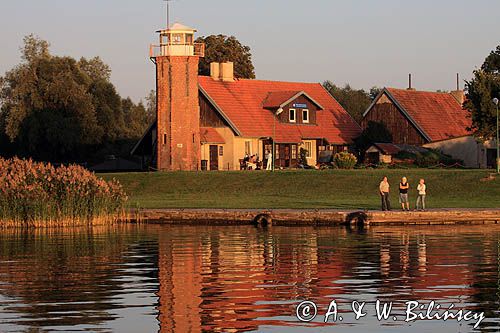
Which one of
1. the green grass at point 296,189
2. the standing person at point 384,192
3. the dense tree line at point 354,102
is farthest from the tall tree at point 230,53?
the standing person at point 384,192

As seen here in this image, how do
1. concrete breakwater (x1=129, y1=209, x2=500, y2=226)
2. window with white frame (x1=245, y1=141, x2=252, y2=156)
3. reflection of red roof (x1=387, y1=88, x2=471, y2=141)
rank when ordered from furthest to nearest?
reflection of red roof (x1=387, y1=88, x2=471, y2=141)
window with white frame (x1=245, y1=141, x2=252, y2=156)
concrete breakwater (x1=129, y1=209, x2=500, y2=226)

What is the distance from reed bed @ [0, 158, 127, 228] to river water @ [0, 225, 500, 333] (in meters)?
1.83

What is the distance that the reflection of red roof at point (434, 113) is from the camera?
8578cm

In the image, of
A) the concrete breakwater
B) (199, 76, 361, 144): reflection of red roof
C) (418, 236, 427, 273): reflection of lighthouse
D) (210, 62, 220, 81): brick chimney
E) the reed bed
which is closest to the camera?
(418, 236, 427, 273): reflection of lighthouse

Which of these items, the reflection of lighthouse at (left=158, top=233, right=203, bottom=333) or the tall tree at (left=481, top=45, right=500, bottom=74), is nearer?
the reflection of lighthouse at (left=158, top=233, right=203, bottom=333)

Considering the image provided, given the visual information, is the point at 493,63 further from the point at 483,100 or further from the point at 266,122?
the point at 266,122

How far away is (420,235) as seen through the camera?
127 feet

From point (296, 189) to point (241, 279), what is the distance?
1425 inches

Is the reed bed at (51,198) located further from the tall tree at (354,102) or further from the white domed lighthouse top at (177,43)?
the tall tree at (354,102)

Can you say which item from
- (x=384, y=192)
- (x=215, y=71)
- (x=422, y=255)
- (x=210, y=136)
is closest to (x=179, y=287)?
(x=422, y=255)

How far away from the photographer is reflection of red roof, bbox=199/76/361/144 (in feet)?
269

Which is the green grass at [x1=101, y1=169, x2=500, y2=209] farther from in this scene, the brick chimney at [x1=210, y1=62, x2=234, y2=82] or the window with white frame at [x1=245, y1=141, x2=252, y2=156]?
the brick chimney at [x1=210, y1=62, x2=234, y2=82]

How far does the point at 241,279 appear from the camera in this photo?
84.7ft

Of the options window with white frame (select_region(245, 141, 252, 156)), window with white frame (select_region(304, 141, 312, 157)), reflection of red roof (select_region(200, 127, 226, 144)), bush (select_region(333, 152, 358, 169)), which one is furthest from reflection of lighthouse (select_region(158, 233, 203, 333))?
window with white frame (select_region(304, 141, 312, 157))
